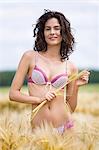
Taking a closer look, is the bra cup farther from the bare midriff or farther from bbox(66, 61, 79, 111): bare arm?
bbox(66, 61, 79, 111): bare arm

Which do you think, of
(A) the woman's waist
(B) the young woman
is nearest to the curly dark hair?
(B) the young woman

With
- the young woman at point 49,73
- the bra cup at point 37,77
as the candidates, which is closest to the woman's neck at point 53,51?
the young woman at point 49,73

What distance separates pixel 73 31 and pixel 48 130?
1.64 feet

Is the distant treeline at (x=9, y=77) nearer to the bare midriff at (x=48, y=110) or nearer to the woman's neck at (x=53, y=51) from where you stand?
the bare midriff at (x=48, y=110)

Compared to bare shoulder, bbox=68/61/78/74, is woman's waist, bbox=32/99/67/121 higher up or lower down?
lower down

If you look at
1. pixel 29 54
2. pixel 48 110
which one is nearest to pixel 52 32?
pixel 29 54

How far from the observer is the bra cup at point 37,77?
2312 millimetres

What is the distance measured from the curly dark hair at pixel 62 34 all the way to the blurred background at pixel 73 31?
30 millimetres

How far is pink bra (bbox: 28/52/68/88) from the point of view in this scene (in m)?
2.31

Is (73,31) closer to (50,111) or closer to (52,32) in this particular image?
(52,32)

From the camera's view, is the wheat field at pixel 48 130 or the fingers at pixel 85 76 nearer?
the wheat field at pixel 48 130

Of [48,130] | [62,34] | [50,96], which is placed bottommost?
[48,130]

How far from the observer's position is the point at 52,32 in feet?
7.64

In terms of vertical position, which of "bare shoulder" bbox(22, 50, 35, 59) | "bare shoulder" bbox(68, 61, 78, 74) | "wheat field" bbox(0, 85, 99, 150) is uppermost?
"bare shoulder" bbox(22, 50, 35, 59)
